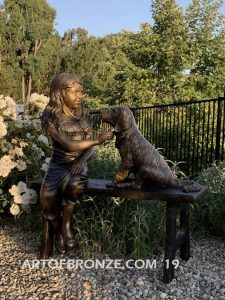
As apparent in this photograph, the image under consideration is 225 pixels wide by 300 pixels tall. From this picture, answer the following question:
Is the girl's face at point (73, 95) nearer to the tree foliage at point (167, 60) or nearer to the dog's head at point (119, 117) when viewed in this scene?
the dog's head at point (119, 117)

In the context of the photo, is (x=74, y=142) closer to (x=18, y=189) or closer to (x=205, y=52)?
(x=18, y=189)

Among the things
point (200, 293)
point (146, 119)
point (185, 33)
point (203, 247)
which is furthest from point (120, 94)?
point (200, 293)

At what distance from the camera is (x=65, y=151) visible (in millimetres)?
3551

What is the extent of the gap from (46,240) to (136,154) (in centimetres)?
127

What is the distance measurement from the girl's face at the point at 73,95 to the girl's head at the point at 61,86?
0.04ft

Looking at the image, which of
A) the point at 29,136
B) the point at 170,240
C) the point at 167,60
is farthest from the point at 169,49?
the point at 170,240

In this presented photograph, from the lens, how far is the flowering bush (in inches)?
171

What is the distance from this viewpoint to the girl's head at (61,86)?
344 centimetres

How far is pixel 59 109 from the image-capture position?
11.5 feet

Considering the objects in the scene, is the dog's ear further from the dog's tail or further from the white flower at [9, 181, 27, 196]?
the white flower at [9, 181, 27, 196]

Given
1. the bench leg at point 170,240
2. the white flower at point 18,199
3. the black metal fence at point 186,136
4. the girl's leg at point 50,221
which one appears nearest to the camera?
the bench leg at point 170,240

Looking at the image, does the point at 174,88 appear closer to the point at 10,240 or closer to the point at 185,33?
the point at 185,33

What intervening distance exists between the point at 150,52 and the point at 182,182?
35.4ft

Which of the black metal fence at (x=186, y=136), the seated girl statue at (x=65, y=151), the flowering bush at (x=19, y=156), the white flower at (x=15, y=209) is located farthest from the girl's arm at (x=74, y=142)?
the black metal fence at (x=186, y=136)
